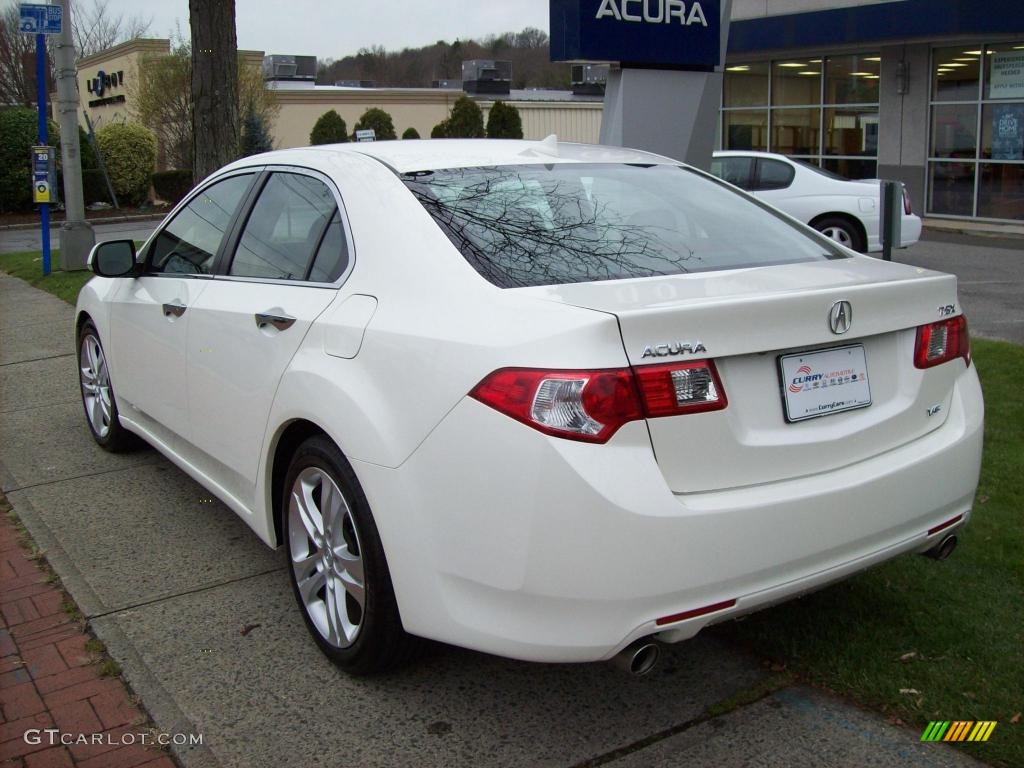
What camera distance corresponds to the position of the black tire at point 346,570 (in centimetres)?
313

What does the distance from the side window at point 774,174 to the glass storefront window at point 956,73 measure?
7.04m

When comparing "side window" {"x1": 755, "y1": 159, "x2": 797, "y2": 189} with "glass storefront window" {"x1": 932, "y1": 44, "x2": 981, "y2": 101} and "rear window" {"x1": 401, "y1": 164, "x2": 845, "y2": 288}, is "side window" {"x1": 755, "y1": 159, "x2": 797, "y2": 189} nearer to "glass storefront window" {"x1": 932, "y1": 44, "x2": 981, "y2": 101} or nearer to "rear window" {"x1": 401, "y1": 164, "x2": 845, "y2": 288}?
"glass storefront window" {"x1": 932, "y1": 44, "x2": 981, "y2": 101}

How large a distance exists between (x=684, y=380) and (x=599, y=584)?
21.8 inches

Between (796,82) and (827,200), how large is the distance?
32.2 ft

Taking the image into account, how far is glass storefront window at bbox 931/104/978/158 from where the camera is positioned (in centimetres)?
1919

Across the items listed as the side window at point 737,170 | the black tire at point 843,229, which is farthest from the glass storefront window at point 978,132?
the side window at point 737,170

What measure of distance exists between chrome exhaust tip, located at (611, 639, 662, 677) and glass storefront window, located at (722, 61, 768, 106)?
22.0 m

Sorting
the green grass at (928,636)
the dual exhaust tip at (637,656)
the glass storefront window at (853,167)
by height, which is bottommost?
the green grass at (928,636)

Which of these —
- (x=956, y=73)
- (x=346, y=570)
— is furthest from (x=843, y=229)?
(x=346, y=570)

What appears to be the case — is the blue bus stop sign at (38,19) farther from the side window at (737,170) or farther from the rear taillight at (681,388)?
the rear taillight at (681,388)

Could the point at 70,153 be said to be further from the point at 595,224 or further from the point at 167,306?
the point at 595,224

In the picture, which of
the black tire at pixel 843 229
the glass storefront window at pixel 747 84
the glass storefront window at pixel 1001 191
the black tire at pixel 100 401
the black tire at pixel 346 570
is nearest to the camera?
the black tire at pixel 346 570

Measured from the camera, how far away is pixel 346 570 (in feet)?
10.9

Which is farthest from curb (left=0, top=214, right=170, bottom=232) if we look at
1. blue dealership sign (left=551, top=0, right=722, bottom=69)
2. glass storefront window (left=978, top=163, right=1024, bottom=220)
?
blue dealership sign (left=551, top=0, right=722, bottom=69)
